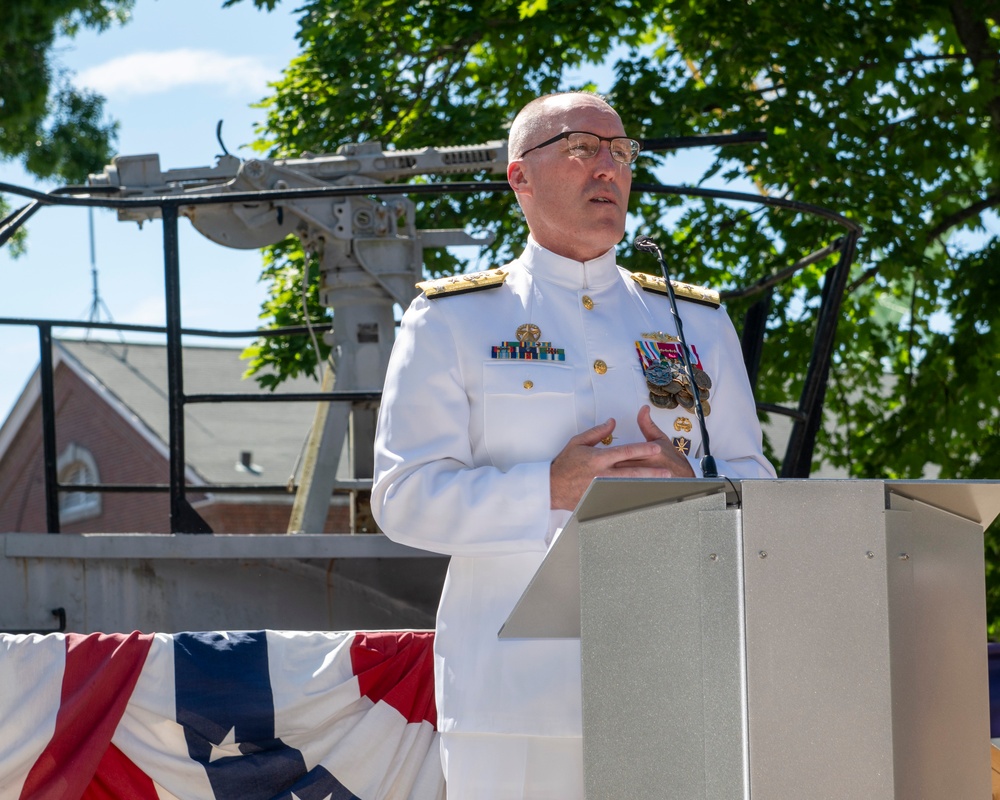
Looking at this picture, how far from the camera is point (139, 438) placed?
26.1m

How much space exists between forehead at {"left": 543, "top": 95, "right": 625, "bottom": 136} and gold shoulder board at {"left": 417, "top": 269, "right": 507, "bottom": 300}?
1.04 ft

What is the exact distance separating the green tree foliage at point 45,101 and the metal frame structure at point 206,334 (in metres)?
13.2

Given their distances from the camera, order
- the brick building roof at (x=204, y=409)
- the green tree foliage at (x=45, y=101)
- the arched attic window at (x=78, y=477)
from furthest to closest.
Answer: the arched attic window at (x=78, y=477) < the brick building roof at (x=204, y=409) < the green tree foliage at (x=45, y=101)

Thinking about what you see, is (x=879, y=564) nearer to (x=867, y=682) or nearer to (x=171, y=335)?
(x=867, y=682)

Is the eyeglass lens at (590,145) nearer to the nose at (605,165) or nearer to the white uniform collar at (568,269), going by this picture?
the nose at (605,165)

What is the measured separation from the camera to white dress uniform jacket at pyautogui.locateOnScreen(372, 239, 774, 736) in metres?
2.43

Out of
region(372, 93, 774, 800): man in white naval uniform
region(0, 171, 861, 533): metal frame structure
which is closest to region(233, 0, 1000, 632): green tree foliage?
region(0, 171, 861, 533): metal frame structure

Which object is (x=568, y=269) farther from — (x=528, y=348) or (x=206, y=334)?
(x=206, y=334)

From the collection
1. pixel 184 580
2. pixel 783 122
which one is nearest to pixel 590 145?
pixel 184 580

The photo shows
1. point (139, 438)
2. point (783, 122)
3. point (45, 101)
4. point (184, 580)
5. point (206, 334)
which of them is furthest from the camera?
point (139, 438)

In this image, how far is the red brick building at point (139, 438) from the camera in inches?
938

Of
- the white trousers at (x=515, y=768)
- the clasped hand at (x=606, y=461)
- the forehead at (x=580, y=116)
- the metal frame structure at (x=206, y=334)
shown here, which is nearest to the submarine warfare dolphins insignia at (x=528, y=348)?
the clasped hand at (x=606, y=461)

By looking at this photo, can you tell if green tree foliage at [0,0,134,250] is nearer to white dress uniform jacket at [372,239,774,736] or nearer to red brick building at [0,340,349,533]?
red brick building at [0,340,349,533]

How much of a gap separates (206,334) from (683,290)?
3093 millimetres
